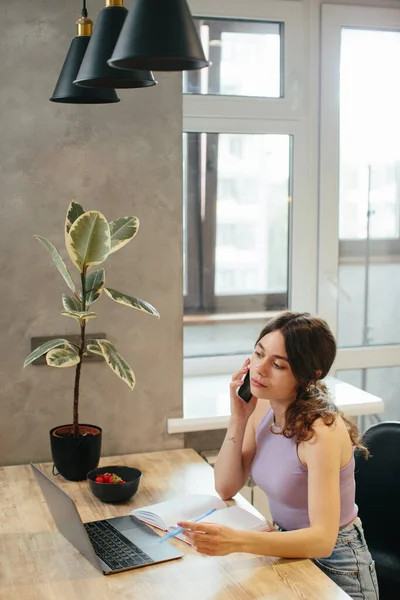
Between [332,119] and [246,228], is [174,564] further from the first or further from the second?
[332,119]

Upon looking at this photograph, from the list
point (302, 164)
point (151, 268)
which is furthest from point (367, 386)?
point (151, 268)

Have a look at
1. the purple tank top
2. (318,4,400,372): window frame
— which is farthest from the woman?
(318,4,400,372): window frame

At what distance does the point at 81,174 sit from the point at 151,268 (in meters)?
0.38

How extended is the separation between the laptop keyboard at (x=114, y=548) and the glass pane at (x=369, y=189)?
173 cm

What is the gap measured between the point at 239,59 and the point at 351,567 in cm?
202

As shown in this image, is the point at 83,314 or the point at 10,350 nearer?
the point at 83,314

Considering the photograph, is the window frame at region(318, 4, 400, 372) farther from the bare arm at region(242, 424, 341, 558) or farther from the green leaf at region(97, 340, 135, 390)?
the bare arm at region(242, 424, 341, 558)

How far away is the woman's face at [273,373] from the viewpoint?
1.97m

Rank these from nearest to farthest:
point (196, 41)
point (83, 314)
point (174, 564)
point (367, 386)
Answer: point (196, 41)
point (174, 564)
point (83, 314)
point (367, 386)

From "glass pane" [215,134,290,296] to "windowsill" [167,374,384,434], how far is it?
39 cm

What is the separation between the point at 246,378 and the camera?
2.17 meters

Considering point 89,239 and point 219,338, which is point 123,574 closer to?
point 89,239

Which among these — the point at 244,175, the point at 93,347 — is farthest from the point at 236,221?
the point at 93,347

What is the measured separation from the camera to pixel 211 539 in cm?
171
